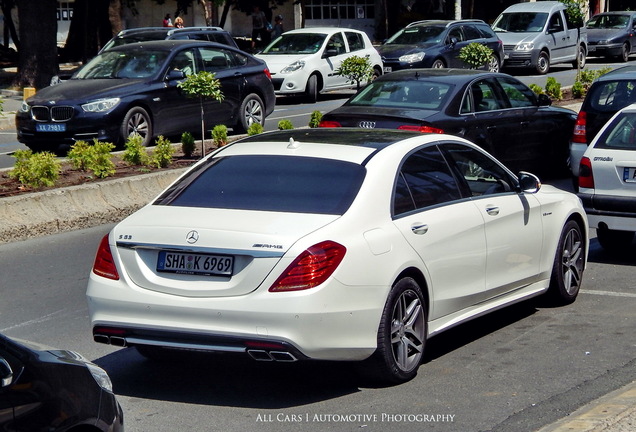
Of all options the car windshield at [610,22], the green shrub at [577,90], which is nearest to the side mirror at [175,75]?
the green shrub at [577,90]

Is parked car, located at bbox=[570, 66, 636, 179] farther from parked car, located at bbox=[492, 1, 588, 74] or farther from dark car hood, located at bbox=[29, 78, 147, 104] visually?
parked car, located at bbox=[492, 1, 588, 74]

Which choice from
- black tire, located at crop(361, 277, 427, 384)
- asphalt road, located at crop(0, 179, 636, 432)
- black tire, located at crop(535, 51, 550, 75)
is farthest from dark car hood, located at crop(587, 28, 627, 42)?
black tire, located at crop(361, 277, 427, 384)

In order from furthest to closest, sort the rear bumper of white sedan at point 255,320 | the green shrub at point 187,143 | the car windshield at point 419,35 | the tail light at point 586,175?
the car windshield at point 419,35 < the green shrub at point 187,143 < the tail light at point 586,175 < the rear bumper of white sedan at point 255,320

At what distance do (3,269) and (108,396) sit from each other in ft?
21.2

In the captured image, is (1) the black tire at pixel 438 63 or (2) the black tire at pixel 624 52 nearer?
(1) the black tire at pixel 438 63

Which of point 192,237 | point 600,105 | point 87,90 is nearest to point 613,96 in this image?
point 600,105

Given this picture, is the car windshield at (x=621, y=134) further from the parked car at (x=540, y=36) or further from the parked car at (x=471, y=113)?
the parked car at (x=540, y=36)

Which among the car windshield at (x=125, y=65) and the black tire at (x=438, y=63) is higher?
the car windshield at (x=125, y=65)

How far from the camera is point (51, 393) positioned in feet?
13.9

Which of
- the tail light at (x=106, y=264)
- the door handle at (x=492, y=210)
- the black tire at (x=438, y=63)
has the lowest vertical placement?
the black tire at (x=438, y=63)

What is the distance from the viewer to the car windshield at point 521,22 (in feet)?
116

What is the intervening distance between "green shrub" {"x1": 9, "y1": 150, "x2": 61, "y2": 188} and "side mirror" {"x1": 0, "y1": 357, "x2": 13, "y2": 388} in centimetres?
931

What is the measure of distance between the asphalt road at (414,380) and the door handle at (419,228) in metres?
0.89

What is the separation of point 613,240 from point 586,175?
917 mm
